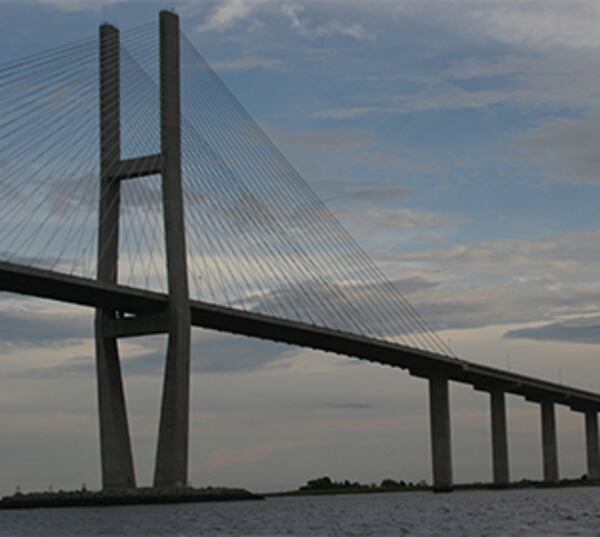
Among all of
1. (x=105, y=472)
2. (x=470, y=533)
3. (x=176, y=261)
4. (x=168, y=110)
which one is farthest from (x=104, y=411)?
(x=470, y=533)

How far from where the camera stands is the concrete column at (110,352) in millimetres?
52938

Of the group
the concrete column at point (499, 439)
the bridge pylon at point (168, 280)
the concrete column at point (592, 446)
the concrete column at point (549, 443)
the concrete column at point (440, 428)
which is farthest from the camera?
the concrete column at point (592, 446)

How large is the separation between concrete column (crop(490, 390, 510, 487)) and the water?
24726 millimetres

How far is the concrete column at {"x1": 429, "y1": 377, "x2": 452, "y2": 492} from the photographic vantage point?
73.6 meters

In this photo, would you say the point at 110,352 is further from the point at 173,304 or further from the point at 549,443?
the point at 549,443

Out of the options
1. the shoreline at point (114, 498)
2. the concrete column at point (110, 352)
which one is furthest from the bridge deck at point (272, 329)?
the shoreline at point (114, 498)

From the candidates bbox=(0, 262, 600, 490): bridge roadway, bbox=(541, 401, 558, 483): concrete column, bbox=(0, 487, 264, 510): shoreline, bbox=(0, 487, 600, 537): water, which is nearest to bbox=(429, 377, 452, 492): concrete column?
Answer: bbox=(0, 262, 600, 490): bridge roadway

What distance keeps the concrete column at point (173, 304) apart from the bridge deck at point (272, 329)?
104 cm

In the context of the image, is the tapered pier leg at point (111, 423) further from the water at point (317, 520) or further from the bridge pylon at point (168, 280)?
the water at point (317, 520)

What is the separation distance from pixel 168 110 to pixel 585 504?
22297mm

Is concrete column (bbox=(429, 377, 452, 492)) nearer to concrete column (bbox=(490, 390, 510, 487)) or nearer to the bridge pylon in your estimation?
concrete column (bbox=(490, 390, 510, 487))

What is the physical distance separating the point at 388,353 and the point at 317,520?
2305 centimetres

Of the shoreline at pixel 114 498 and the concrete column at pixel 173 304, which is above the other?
the concrete column at pixel 173 304

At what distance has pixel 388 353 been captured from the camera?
6644 cm
